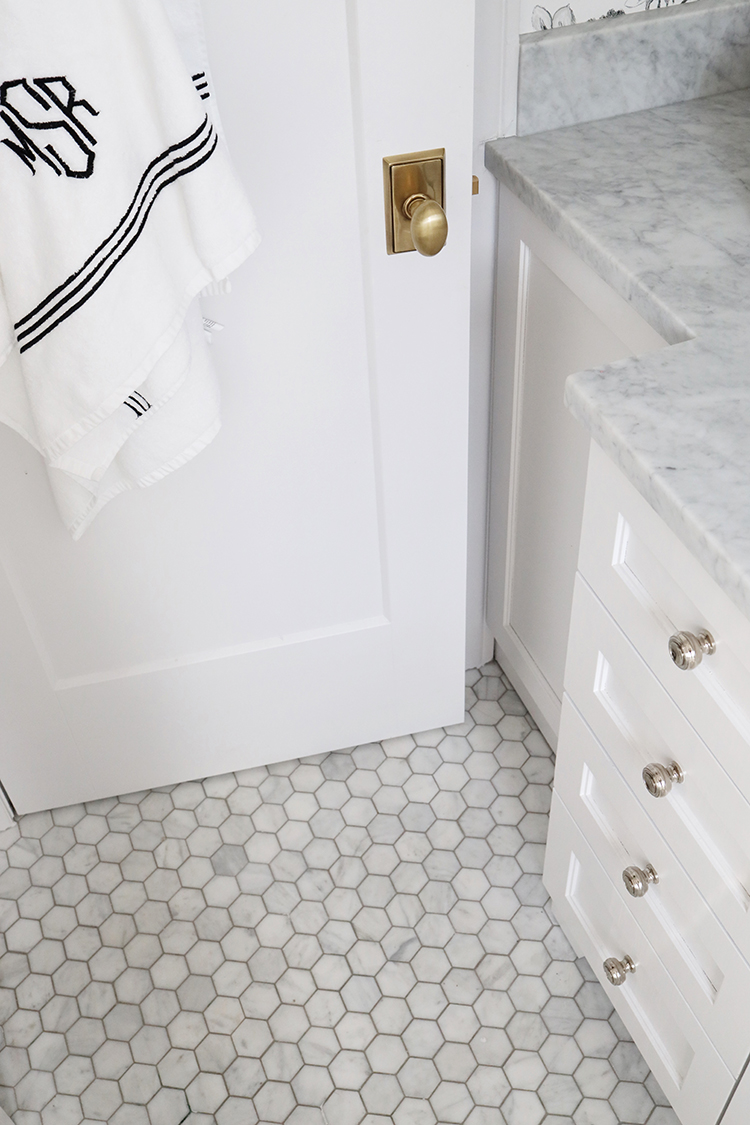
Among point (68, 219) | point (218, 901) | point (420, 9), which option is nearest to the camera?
point (68, 219)

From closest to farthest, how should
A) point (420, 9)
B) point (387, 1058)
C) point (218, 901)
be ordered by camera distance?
point (420, 9) → point (387, 1058) → point (218, 901)

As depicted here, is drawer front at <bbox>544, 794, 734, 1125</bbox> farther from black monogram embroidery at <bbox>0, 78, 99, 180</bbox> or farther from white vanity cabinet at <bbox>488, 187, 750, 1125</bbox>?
black monogram embroidery at <bbox>0, 78, 99, 180</bbox>

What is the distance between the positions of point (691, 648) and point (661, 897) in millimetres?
333

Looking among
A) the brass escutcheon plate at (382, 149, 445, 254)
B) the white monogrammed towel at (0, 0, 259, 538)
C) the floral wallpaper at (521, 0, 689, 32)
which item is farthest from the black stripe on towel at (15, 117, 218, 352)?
the floral wallpaper at (521, 0, 689, 32)

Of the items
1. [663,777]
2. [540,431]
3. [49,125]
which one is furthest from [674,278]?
[49,125]

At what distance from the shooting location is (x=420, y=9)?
95 centimetres

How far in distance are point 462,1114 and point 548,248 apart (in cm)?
99

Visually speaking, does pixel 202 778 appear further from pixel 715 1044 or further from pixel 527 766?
pixel 715 1044

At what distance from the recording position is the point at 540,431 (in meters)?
1.28

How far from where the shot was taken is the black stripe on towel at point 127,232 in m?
0.83

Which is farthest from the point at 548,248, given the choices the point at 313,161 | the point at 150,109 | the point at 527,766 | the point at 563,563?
the point at 527,766

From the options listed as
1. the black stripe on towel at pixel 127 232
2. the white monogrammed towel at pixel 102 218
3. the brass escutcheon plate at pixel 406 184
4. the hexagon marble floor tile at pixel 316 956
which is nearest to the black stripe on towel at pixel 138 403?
the white monogrammed towel at pixel 102 218

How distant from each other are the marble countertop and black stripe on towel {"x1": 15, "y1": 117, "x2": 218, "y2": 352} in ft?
1.16

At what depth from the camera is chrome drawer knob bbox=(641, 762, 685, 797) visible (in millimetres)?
880
